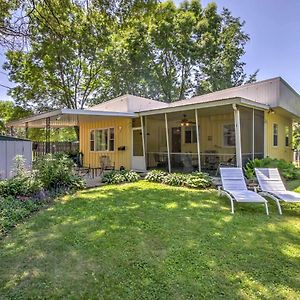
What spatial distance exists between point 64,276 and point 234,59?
2444 centimetres

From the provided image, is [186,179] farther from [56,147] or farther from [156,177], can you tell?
[56,147]

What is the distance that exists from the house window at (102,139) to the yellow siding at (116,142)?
0.22 metres

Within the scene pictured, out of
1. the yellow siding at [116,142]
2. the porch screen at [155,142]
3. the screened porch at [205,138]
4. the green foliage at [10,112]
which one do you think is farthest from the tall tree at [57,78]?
the screened porch at [205,138]

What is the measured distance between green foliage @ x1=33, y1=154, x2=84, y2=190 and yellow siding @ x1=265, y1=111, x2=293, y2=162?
7917 mm

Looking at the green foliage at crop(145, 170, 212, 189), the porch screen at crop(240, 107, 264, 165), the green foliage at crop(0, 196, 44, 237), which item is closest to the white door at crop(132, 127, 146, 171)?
the green foliage at crop(145, 170, 212, 189)

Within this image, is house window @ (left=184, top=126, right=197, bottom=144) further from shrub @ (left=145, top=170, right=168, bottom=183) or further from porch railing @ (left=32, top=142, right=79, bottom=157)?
porch railing @ (left=32, top=142, right=79, bottom=157)

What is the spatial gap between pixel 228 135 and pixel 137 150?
4.61 metres

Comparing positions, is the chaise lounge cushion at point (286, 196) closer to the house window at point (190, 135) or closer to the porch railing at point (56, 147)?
the house window at point (190, 135)

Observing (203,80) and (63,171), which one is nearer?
(63,171)

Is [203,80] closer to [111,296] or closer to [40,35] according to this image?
[40,35]

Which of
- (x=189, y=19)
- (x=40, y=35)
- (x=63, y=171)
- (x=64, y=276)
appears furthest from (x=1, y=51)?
(x=189, y=19)

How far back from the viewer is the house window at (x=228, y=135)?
13586 millimetres

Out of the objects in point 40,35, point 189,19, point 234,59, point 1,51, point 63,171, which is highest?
point 189,19

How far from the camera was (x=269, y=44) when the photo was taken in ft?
46.1
